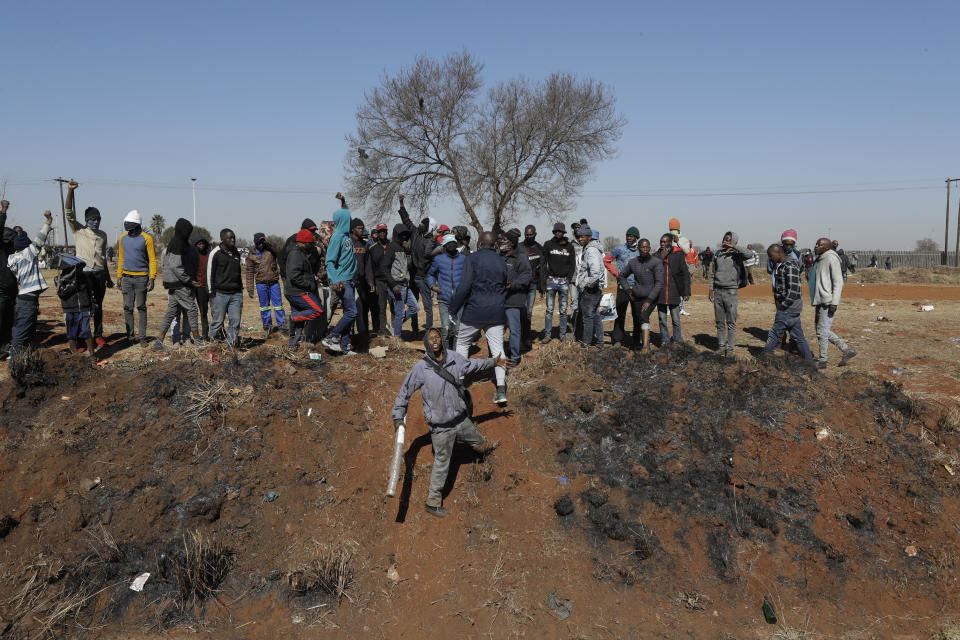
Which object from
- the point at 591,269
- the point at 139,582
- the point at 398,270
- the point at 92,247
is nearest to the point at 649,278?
the point at 591,269

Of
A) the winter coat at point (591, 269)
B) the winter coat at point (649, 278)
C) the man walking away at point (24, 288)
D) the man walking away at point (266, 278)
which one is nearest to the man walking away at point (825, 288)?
the winter coat at point (649, 278)

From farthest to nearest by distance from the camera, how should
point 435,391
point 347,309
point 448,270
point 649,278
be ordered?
1. point 649,278
2. point 448,270
3. point 347,309
4. point 435,391

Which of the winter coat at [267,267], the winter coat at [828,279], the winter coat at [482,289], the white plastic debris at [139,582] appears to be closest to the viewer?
the white plastic debris at [139,582]

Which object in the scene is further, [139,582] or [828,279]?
[828,279]

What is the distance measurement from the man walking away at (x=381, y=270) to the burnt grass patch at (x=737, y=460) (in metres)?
3.34

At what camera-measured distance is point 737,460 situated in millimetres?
5914

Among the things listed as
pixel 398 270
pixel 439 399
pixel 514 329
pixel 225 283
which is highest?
pixel 398 270

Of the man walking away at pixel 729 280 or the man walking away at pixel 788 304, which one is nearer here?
the man walking away at pixel 788 304

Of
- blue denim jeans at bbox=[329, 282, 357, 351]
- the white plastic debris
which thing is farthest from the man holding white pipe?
blue denim jeans at bbox=[329, 282, 357, 351]

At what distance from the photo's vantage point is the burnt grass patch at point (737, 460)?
17.5 feet

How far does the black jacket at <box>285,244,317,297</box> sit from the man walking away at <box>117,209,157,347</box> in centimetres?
213

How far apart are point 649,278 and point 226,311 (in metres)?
6.02

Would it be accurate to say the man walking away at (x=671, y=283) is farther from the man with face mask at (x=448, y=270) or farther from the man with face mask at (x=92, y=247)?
the man with face mask at (x=92, y=247)

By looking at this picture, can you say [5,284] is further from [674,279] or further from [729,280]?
[729,280]
